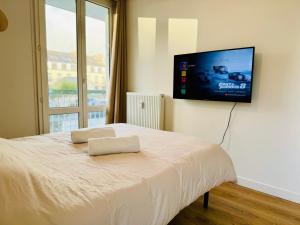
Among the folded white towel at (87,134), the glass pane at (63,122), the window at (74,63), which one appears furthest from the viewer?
the glass pane at (63,122)

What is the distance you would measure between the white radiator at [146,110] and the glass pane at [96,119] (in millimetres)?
494

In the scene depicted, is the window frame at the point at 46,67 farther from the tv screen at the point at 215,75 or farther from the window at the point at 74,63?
the tv screen at the point at 215,75

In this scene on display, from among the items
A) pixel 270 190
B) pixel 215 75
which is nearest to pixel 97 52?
pixel 215 75

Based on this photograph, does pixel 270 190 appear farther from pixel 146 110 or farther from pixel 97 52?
pixel 97 52

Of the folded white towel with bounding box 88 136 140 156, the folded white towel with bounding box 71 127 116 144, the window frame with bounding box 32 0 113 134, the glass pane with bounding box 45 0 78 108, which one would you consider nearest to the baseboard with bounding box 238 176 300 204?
the folded white towel with bounding box 88 136 140 156

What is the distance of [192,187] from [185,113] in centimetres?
184

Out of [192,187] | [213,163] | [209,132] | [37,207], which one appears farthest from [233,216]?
[37,207]

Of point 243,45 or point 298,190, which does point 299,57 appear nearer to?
point 243,45

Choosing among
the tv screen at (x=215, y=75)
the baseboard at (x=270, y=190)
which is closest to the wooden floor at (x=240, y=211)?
the baseboard at (x=270, y=190)

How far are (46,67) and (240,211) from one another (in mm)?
2998

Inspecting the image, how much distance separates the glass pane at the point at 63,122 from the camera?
10.4 ft

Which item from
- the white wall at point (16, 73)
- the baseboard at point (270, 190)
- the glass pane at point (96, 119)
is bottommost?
the baseboard at point (270, 190)

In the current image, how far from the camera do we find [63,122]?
3311 millimetres

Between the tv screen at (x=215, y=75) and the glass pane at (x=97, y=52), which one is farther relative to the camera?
the glass pane at (x=97, y=52)
